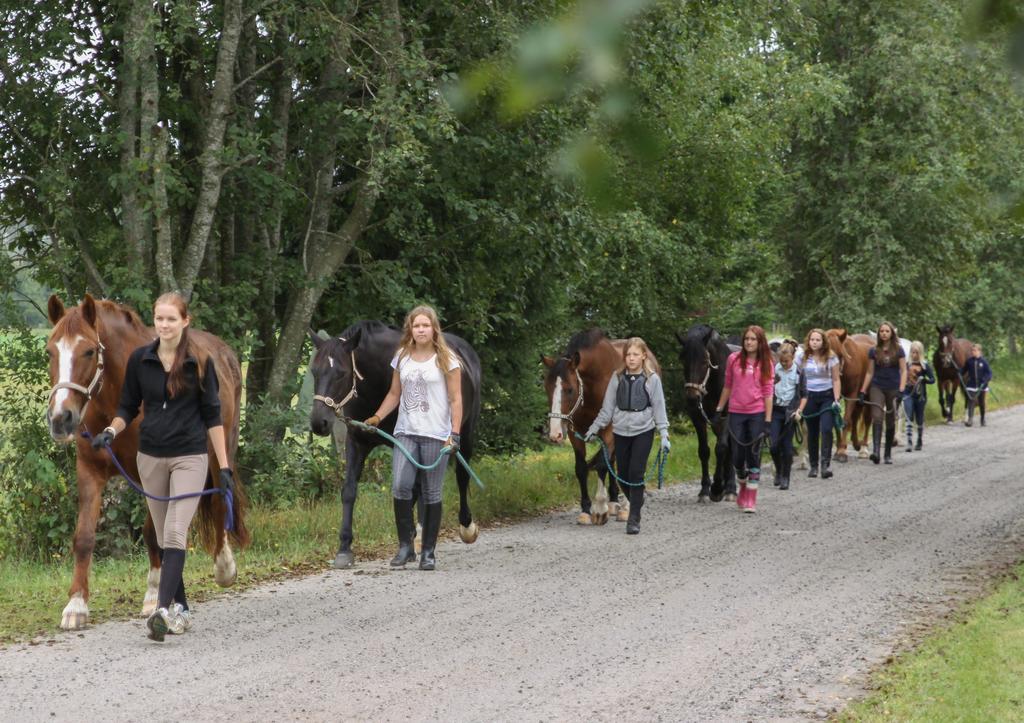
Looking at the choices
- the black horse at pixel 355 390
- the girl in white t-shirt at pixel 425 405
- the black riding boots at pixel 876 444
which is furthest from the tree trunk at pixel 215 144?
the black riding boots at pixel 876 444

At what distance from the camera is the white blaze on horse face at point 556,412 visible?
13859 mm

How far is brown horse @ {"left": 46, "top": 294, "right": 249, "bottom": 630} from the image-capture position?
8516mm

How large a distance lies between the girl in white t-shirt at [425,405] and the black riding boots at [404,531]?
24 millimetres

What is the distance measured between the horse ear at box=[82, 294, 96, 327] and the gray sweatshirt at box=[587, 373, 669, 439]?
6369mm

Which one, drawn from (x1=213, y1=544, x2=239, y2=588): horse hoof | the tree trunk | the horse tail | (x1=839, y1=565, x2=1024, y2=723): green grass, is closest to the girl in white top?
the tree trunk

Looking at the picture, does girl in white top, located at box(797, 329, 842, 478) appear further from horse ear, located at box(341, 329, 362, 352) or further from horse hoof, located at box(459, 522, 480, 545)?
horse ear, located at box(341, 329, 362, 352)

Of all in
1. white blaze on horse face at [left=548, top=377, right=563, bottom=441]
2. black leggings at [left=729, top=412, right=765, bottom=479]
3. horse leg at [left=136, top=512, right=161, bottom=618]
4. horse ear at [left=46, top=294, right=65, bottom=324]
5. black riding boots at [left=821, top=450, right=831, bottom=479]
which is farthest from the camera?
black riding boots at [left=821, top=450, right=831, bottom=479]

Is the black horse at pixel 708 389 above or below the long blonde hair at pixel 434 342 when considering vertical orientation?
below

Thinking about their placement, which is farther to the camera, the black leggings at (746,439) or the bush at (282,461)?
the black leggings at (746,439)

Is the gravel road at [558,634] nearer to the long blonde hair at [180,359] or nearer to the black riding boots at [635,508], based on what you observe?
the black riding boots at [635,508]

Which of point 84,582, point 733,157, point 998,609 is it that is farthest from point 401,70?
point 733,157

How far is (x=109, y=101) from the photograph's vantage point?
46.6 ft

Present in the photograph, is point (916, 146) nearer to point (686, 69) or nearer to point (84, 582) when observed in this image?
point (686, 69)

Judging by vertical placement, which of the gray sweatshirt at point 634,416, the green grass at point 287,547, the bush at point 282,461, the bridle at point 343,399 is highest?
the bridle at point 343,399
